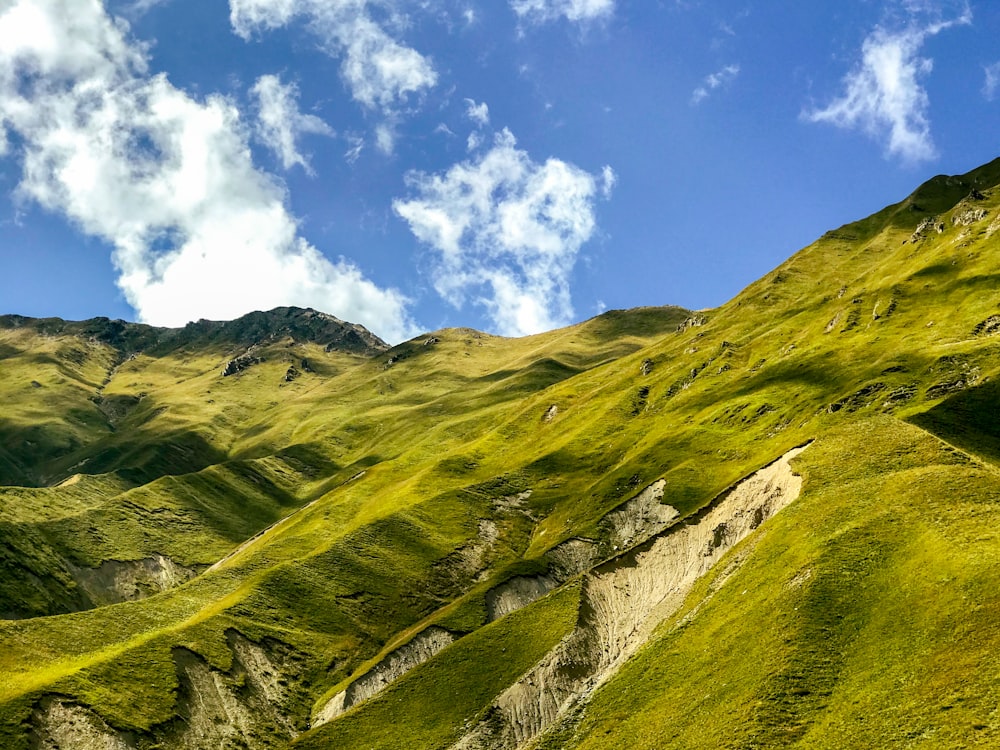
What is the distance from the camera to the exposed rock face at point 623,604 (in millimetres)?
67312

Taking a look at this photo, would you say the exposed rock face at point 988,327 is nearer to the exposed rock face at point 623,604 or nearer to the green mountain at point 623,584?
the green mountain at point 623,584

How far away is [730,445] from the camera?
391ft

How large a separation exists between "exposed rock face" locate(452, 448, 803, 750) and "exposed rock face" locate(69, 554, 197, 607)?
98088 mm

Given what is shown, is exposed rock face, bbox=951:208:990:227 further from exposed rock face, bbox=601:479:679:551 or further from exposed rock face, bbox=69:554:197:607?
exposed rock face, bbox=69:554:197:607

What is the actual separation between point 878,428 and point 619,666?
42.3 metres

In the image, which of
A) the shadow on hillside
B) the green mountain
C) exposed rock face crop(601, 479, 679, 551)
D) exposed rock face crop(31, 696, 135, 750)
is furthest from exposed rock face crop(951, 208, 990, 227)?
exposed rock face crop(31, 696, 135, 750)

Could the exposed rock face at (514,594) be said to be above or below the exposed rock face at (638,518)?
below

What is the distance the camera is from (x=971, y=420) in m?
82.5

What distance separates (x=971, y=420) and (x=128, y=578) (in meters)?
146

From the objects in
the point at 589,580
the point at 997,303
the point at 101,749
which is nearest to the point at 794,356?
the point at 997,303

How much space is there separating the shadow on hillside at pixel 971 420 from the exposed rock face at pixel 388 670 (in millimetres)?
60825

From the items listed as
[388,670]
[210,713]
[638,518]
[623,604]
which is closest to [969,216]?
[638,518]

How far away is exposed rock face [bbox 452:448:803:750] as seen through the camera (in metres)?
67.3

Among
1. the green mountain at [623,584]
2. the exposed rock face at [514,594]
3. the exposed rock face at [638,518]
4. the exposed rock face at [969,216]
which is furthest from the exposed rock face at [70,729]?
the exposed rock face at [969,216]
